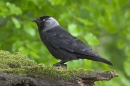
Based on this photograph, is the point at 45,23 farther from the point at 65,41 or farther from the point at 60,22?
the point at 60,22

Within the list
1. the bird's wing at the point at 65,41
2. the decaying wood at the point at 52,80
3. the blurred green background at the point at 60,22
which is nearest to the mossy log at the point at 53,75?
the decaying wood at the point at 52,80

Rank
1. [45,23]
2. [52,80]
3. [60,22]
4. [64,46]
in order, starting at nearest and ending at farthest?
[52,80]
[64,46]
[45,23]
[60,22]

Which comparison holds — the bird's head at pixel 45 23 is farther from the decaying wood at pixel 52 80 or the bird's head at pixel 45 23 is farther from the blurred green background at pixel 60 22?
the decaying wood at pixel 52 80

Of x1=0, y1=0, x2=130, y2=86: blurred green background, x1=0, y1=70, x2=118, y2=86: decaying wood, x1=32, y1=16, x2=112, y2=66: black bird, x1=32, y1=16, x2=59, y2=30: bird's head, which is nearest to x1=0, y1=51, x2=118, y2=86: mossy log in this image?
x1=0, y1=70, x2=118, y2=86: decaying wood

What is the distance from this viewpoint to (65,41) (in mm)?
6570

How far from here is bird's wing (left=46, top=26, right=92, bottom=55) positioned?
634 centimetres

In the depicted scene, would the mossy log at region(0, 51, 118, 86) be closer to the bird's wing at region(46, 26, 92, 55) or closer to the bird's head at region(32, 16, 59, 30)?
the bird's wing at region(46, 26, 92, 55)

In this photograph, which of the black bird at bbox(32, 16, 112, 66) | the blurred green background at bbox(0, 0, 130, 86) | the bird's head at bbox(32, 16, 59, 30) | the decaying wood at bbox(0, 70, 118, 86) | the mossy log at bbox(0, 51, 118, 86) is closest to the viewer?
the decaying wood at bbox(0, 70, 118, 86)

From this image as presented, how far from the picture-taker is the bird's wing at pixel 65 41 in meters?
6.34

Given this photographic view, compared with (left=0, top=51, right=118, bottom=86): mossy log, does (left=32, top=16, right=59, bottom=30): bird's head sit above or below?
above

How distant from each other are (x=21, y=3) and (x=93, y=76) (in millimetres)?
3395

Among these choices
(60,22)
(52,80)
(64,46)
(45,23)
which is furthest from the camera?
(60,22)

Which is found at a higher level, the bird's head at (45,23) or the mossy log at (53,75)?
the bird's head at (45,23)

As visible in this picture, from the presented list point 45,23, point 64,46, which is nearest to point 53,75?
point 64,46
